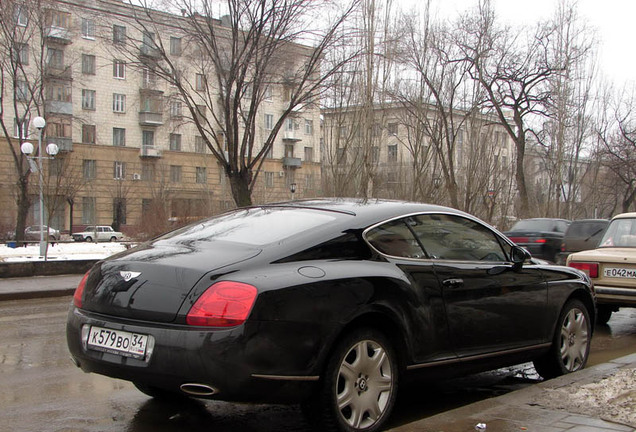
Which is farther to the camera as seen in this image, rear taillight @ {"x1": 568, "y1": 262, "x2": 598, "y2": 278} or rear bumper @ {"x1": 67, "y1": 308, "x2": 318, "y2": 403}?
rear taillight @ {"x1": 568, "y1": 262, "x2": 598, "y2": 278}

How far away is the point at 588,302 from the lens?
6.46m

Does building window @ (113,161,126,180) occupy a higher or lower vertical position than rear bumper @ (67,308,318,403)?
higher

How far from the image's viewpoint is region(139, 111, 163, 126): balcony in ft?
196

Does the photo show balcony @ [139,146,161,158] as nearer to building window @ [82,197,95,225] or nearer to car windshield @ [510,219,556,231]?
building window @ [82,197,95,225]

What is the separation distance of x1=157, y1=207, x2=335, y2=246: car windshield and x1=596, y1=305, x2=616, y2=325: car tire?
21.5 feet

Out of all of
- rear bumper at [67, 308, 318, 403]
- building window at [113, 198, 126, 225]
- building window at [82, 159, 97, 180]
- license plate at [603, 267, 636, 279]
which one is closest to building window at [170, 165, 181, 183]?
building window at [113, 198, 126, 225]

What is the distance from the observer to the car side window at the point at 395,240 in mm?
4634

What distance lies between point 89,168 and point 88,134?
2899 mm

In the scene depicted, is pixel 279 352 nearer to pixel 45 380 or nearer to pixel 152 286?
pixel 152 286

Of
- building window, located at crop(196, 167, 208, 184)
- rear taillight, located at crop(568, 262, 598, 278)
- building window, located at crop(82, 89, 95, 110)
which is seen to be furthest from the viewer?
building window, located at crop(196, 167, 208, 184)

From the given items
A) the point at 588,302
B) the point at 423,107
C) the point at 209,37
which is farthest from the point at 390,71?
the point at 588,302

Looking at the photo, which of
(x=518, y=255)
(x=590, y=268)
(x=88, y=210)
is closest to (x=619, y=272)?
(x=590, y=268)

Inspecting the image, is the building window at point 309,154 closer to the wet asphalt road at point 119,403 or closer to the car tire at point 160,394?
the wet asphalt road at point 119,403

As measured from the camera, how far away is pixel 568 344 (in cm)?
616
